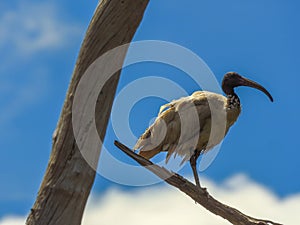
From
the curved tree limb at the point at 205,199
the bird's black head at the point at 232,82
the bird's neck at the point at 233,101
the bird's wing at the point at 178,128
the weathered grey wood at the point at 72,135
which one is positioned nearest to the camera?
the weathered grey wood at the point at 72,135

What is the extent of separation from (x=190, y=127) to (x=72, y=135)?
554 cm

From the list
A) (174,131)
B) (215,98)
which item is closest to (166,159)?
(174,131)

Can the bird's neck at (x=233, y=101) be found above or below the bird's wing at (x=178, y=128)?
above

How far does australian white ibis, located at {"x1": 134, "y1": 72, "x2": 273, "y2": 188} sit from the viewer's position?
35.5ft

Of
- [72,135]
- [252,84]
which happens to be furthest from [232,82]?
[72,135]

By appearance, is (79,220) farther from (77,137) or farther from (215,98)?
(215,98)

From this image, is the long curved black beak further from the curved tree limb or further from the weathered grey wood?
the weathered grey wood

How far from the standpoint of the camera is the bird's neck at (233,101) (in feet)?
37.8

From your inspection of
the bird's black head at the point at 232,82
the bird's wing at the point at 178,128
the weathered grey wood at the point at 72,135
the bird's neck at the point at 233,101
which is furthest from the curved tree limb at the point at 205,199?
the bird's black head at the point at 232,82

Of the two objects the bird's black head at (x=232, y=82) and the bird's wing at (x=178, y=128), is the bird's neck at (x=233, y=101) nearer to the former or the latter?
the bird's black head at (x=232, y=82)

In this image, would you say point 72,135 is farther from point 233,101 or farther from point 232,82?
point 232,82

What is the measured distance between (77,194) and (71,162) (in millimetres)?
272

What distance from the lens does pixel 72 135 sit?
5.72 m

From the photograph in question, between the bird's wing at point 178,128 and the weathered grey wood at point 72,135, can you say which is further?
the bird's wing at point 178,128
